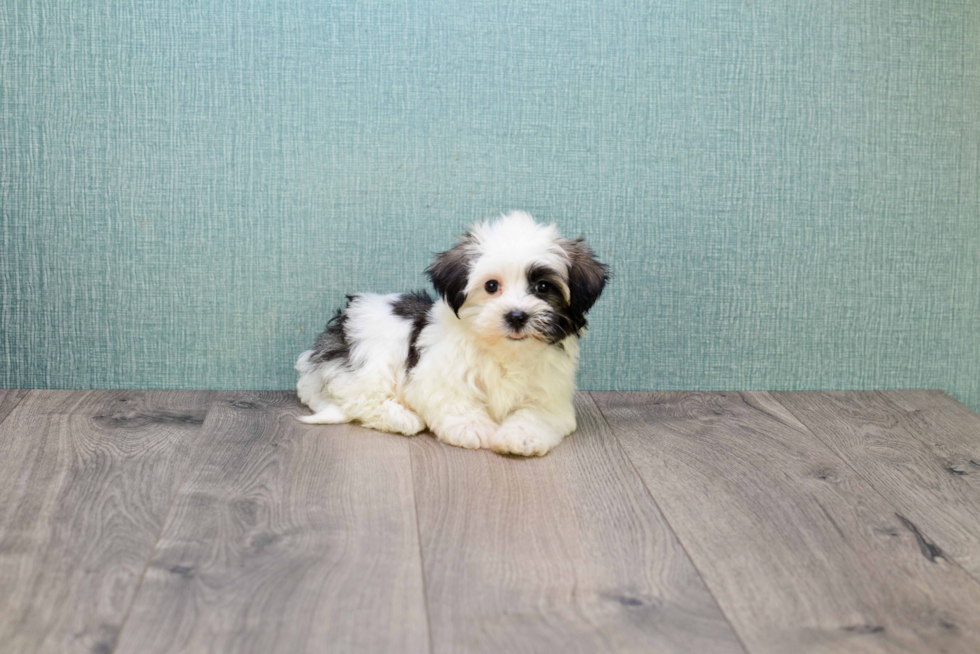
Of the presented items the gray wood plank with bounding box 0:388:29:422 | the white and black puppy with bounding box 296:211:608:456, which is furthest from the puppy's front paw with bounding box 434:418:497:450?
the gray wood plank with bounding box 0:388:29:422

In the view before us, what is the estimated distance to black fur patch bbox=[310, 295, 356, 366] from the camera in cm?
226

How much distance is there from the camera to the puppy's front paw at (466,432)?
6.77 ft

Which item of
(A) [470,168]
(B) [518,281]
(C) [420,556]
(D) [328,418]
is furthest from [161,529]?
(A) [470,168]

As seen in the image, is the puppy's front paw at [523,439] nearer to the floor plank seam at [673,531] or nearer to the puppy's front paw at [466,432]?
the puppy's front paw at [466,432]

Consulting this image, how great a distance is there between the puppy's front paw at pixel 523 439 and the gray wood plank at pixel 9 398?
4.11 ft

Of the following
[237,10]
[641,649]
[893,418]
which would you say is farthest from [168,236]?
[893,418]

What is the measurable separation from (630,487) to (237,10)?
160 centimetres

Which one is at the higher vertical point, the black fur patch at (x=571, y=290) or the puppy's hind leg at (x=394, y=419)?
the black fur patch at (x=571, y=290)

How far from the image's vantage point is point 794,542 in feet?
5.34

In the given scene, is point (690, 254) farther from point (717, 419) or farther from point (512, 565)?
point (512, 565)

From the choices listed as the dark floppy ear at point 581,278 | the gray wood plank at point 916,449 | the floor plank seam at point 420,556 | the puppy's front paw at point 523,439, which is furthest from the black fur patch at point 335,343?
the gray wood plank at point 916,449

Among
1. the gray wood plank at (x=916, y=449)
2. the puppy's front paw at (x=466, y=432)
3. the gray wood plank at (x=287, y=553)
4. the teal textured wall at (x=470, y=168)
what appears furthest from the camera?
the teal textured wall at (x=470, y=168)

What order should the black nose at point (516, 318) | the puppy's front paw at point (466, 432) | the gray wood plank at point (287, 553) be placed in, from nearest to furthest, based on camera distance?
the gray wood plank at point (287, 553)
the black nose at point (516, 318)
the puppy's front paw at point (466, 432)

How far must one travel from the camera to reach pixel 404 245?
Answer: 2.49 meters
